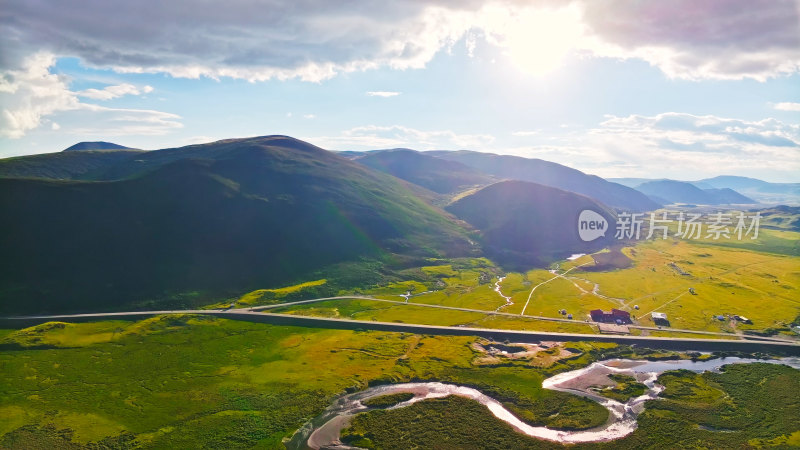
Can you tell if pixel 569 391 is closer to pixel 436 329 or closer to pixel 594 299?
pixel 436 329

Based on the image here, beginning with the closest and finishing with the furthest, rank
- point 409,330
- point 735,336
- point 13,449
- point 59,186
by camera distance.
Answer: point 13,449
point 735,336
point 409,330
point 59,186

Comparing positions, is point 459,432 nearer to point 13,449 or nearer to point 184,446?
point 184,446

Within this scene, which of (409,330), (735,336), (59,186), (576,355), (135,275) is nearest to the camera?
(576,355)

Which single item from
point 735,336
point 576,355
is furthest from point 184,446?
point 735,336

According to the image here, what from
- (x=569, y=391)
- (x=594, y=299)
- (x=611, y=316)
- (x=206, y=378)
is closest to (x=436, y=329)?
(x=569, y=391)

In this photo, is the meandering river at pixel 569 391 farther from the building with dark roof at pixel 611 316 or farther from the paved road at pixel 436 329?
the building with dark roof at pixel 611 316

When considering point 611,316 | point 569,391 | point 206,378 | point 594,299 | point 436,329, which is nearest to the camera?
point 569,391
